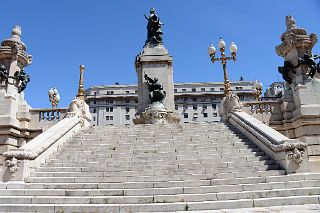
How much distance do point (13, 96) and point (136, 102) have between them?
5394cm

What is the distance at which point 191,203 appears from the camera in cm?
721

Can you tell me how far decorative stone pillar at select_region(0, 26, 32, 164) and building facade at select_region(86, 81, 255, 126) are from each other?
5029 centimetres

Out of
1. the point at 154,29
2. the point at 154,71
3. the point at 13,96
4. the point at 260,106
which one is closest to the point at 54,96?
the point at 13,96

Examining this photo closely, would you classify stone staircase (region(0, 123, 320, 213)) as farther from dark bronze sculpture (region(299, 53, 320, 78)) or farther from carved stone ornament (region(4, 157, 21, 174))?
dark bronze sculpture (region(299, 53, 320, 78))

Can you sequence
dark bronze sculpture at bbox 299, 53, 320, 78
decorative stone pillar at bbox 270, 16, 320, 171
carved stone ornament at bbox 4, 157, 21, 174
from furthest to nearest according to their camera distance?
1. dark bronze sculpture at bbox 299, 53, 320, 78
2. decorative stone pillar at bbox 270, 16, 320, 171
3. carved stone ornament at bbox 4, 157, 21, 174

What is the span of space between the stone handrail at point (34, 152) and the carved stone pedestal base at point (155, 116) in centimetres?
578

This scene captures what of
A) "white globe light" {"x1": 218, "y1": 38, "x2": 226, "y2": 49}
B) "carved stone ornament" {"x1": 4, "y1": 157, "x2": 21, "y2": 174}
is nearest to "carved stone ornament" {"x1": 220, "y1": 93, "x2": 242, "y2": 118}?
"white globe light" {"x1": 218, "y1": 38, "x2": 226, "y2": 49}

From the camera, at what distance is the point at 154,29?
2439 cm

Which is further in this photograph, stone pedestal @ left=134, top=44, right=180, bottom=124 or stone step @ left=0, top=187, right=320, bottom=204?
stone pedestal @ left=134, top=44, right=180, bottom=124

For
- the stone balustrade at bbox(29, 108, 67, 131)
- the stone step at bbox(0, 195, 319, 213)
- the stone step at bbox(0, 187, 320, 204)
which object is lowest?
the stone step at bbox(0, 195, 319, 213)

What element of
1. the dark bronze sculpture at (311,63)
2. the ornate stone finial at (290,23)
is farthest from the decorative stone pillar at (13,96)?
the ornate stone finial at (290,23)

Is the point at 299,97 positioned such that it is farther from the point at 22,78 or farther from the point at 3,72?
the point at 3,72

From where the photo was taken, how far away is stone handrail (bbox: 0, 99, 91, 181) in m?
8.88

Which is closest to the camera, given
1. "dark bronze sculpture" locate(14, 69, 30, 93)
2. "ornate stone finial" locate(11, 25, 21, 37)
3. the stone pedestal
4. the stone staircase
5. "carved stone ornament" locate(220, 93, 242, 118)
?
the stone staircase
